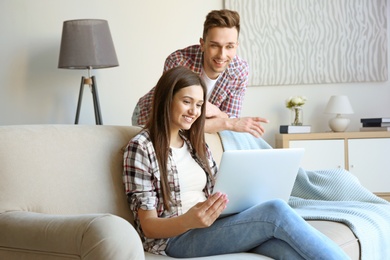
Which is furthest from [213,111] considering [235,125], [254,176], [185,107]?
[254,176]

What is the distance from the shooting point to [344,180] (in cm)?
335

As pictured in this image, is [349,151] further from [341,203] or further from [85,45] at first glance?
[85,45]

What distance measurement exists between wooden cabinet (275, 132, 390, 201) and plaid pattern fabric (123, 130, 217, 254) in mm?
2708

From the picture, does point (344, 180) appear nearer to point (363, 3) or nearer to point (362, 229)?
point (362, 229)

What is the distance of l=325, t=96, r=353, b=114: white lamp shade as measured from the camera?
17.3ft

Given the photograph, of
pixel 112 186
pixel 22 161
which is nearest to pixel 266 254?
pixel 112 186

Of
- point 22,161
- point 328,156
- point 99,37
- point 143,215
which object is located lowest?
point 328,156

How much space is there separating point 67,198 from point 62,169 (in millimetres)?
107

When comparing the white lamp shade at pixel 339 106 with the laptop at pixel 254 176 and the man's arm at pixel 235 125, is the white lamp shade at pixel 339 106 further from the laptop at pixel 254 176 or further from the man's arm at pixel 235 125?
the laptop at pixel 254 176

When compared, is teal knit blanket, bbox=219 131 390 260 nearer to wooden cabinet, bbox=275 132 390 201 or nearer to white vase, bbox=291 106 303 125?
Answer: wooden cabinet, bbox=275 132 390 201

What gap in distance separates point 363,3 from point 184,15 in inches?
57.6

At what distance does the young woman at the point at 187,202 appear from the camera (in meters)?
2.20

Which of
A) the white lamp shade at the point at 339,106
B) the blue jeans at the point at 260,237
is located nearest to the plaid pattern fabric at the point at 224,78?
the blue jeans at the point at 260,237

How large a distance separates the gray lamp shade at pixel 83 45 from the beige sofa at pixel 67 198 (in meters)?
2.50
